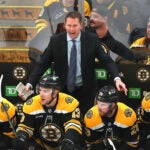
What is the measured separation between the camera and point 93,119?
7.80m

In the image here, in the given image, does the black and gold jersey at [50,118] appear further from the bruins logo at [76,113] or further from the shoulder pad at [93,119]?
the shoulder pad at [93,119]

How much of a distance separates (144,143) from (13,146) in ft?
5.02

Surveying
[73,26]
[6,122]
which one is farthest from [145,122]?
[6,122]

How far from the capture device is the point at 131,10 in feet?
28.7

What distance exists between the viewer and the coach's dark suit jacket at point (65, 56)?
27.0 ft

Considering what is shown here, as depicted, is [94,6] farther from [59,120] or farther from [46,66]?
[59,120]

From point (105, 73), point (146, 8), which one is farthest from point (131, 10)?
point (105, 73)

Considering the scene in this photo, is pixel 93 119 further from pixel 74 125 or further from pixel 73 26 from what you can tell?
pixel 73 26

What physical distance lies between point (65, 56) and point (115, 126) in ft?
3.50

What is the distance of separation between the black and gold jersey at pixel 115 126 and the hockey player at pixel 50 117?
156mm

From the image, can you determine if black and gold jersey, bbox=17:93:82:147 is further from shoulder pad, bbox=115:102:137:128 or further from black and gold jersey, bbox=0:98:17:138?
shoulder pad, bbox=115:102:137:128

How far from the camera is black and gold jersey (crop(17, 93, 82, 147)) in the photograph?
7789 millimetres

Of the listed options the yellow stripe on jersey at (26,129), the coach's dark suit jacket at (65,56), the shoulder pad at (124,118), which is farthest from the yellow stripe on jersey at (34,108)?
the shoulder pad at (124,118)

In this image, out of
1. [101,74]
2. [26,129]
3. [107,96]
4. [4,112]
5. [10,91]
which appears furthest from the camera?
[10,91]
